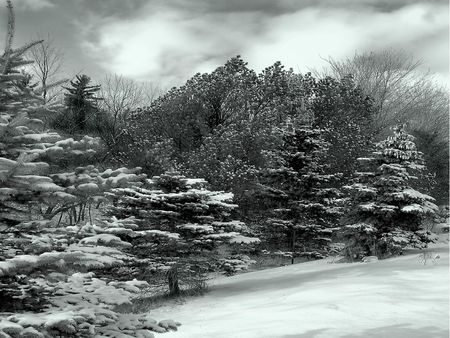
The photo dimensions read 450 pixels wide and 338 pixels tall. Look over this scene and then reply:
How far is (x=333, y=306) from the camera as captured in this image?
691cm

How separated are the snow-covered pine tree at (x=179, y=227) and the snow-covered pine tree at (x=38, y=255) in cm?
621

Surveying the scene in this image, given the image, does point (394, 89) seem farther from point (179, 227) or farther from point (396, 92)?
point (179, 227)

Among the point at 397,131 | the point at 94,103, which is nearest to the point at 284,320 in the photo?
the point at 397,131

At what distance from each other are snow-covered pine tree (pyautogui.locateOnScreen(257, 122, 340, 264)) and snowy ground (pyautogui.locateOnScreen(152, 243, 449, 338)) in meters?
5.97

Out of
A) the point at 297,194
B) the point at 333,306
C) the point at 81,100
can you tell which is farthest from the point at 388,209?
the point at 81,100

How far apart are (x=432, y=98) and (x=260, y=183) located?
19919 millimetres

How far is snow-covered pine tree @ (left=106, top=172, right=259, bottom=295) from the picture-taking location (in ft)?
34.2

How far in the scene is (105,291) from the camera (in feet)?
13.1

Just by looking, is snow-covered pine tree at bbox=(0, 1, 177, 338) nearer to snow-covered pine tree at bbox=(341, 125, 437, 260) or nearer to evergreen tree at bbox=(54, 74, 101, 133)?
snow-covered pine tree at bbox=(341, 125, 437, 260)

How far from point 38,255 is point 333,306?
4.90 m

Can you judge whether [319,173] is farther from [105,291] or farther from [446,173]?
[105,291]

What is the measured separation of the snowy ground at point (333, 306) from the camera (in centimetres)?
584

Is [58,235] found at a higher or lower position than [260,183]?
lower

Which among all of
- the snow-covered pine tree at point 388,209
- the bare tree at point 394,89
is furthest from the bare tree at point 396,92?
the snow-covered pine tree at point 388,209
